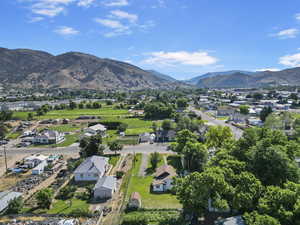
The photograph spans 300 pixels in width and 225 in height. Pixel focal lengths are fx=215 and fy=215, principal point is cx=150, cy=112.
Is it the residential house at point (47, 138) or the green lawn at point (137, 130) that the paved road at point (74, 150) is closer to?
the residential house at point (47, 138)

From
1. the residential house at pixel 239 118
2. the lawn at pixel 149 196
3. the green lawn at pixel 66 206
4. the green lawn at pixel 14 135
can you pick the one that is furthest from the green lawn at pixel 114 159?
the residential house at pixel 239 118

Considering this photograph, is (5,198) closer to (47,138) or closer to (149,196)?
(149,196)

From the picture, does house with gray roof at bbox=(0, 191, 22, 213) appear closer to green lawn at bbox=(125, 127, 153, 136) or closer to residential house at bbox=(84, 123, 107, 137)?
residential house at bbox=(84, 123, 107, 137)

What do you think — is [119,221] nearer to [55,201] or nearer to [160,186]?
[160,186]

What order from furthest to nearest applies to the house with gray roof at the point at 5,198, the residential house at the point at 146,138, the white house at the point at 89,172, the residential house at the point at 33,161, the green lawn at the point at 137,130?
the green lawn at the point at 137,130, the residential house at the point at 146,138, the residential house at the point at 33,161, the white house at the point at 89,172, the house with gray roof at the point at 5,198

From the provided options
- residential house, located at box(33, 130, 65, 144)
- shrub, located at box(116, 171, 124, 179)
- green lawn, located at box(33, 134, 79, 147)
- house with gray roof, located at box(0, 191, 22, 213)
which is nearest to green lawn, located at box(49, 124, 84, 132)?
green lawn, located at box(33, 134, 79, 147)
